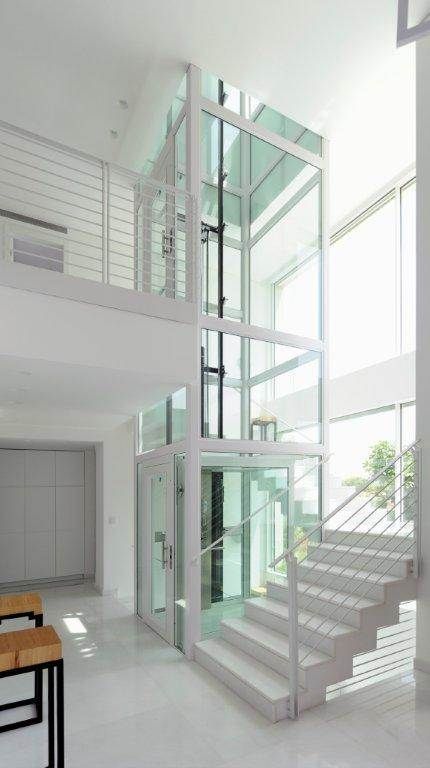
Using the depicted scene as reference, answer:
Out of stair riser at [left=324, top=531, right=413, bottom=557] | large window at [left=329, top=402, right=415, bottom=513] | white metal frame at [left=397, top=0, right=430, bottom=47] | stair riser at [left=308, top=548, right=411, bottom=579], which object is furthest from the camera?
large window at [left=329, top=402, right=415, bottom=513]

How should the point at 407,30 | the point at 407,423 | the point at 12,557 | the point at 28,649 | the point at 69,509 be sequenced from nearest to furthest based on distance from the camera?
1. the point at 407,30
2. the point at 28,649
3. the point at 407,423
4. the point at 12,557
5. the point at 69,509

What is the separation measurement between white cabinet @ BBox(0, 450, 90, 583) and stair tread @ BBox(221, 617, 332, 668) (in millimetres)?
4140

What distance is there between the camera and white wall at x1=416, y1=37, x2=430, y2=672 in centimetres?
432

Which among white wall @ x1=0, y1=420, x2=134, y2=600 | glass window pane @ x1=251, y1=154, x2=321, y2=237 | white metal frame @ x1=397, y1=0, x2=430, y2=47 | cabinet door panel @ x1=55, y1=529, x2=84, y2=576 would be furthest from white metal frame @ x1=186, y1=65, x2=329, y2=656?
cabinet door panel @ x1=55, y1=529, x2=84, y2=576

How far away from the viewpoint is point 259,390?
550 cm

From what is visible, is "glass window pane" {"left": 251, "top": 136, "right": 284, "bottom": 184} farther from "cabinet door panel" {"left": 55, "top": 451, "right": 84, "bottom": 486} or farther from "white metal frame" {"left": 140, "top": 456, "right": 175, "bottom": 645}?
"cabinet door panel" {"left": 55, "top": 451, "right": 84, "bottom": 486}

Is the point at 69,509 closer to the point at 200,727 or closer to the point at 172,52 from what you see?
the point at 200,727

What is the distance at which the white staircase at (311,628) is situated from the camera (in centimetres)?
361

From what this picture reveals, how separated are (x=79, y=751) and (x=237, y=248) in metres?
4.61

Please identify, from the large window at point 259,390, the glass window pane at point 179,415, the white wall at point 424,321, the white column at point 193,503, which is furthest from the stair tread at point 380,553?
the glass window pane at point 179,415

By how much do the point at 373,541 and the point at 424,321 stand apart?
6.71 feet

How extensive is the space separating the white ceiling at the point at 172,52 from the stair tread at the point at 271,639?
213 inches

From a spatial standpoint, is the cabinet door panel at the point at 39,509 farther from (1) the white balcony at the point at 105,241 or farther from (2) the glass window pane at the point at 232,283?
(2) the glass window pane at the point at 232,283

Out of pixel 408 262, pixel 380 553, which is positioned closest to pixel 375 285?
pixel 408 262
